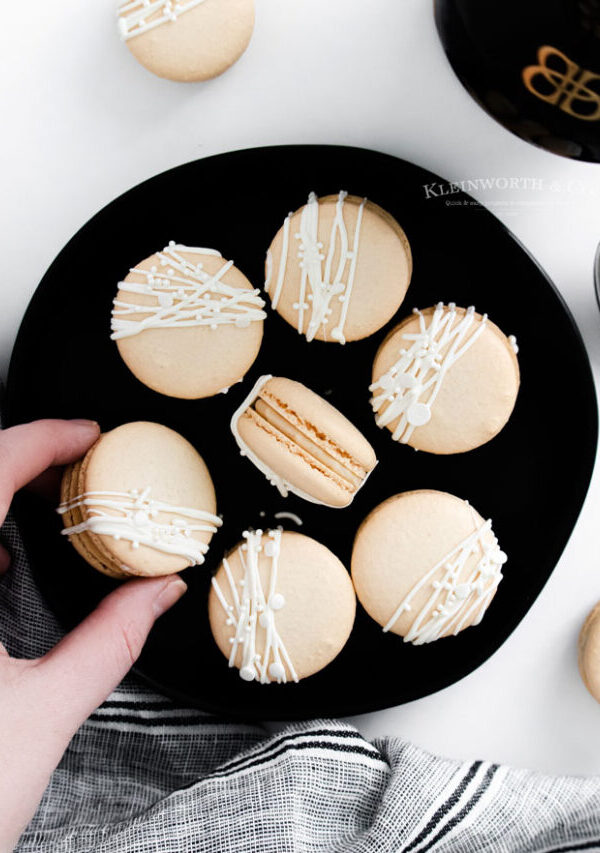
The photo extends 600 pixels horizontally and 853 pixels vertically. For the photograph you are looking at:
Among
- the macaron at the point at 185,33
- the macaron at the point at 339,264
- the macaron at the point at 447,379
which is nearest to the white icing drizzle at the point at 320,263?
the macaron at the point at 339,264

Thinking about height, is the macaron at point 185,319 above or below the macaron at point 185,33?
below

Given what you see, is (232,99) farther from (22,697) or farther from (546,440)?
(22,697)

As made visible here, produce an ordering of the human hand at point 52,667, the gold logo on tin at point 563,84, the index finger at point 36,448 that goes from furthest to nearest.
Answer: the index finger at point 36,448 → the human hand at point 52,667 → the gold logo on tin at point 563,84

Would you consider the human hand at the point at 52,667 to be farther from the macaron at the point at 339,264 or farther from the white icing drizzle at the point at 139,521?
the macaron at the point at 339,264

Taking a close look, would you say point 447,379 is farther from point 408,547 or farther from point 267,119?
point 267,119

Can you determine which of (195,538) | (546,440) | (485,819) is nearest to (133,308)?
(195,538)

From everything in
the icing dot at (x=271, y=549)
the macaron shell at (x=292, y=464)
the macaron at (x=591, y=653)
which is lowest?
the macaron at (x=591, y=653)

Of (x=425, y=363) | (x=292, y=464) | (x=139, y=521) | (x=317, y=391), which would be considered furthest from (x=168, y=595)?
(x=425, y=363)
